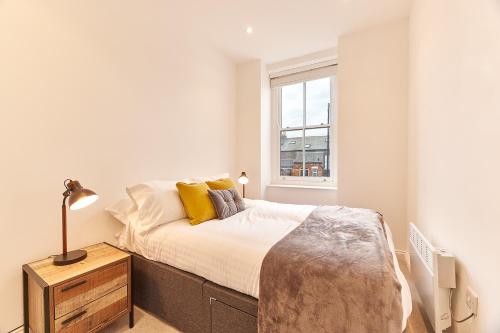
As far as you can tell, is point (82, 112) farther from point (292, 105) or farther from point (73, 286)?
point (292, 105)

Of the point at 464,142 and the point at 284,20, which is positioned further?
the point at 284,20

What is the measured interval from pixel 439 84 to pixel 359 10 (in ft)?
5.10

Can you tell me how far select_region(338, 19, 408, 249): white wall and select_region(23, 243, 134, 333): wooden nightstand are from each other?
2.70 metres

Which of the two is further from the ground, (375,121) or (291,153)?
(375,121)

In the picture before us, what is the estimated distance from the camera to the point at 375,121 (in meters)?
2.94

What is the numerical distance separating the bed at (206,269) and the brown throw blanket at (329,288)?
0.27 ft

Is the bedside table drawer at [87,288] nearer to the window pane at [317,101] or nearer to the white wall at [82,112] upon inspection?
the white wall at [82,112]

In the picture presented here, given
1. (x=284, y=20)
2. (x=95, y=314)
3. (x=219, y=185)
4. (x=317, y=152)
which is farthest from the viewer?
(x=317, y=152)

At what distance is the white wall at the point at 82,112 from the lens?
1525mm

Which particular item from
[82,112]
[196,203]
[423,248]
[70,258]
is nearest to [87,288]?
[70,258]

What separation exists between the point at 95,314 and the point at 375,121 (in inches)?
134

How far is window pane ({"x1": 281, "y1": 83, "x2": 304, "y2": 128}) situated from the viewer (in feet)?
12.8

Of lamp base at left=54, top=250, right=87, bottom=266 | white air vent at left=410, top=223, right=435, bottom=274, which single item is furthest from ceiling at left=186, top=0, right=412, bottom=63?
lamp base at left=54, top=250, right=87, bottom=266

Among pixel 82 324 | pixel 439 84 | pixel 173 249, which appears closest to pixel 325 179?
pixel 439 84
